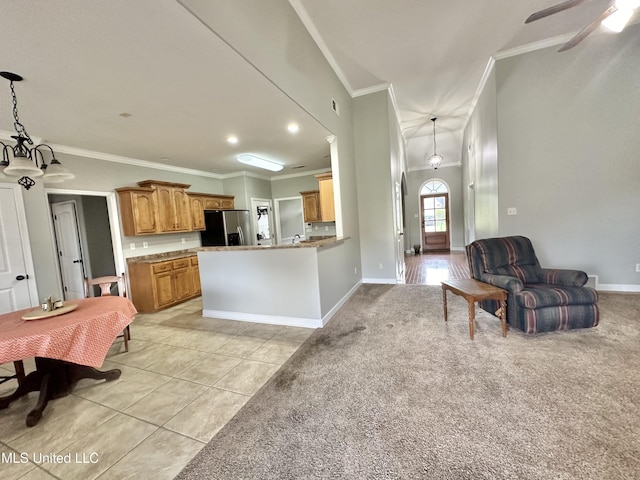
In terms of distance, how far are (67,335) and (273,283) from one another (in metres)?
1.90

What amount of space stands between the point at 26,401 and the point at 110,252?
3.08 m

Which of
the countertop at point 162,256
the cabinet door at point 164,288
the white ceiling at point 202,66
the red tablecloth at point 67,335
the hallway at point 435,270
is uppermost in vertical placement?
the white ceiling at point 202,66

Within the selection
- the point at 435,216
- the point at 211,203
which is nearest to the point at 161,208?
the point at 211,203

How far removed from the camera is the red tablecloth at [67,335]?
167cm

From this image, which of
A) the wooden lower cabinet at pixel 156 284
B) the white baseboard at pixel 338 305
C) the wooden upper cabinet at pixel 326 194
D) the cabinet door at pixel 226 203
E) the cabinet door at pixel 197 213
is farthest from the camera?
the cabinet door at pixel 226 203

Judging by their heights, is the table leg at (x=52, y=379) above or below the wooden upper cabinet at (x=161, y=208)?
below

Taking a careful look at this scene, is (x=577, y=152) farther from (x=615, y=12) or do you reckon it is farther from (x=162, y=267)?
(x=162, y=267)

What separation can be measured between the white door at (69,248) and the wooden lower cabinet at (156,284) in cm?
120

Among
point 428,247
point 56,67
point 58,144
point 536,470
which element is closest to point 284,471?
point 536,470

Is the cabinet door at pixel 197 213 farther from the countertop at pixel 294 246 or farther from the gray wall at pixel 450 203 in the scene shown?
the gray wall at pixel 450 203

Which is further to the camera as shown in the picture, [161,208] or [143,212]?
[161,208]

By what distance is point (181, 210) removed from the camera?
506 cm

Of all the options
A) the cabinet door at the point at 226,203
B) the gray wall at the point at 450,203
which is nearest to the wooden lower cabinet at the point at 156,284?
the cabinet door at the point at 226,203

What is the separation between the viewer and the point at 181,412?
6.06ft
